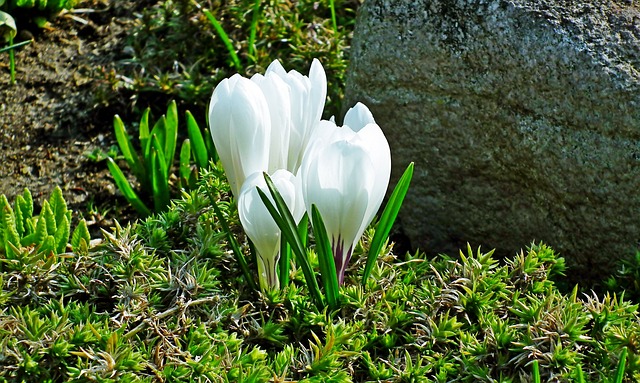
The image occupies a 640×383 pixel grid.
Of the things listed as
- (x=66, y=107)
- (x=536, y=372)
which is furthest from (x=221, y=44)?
(x=536, y=372)

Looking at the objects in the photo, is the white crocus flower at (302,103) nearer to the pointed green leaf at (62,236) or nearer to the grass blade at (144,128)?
the pointed green leaf at (62,236)

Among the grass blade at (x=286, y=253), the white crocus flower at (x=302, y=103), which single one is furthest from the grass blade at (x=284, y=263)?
the white crocus flower at (x=302, y=103)

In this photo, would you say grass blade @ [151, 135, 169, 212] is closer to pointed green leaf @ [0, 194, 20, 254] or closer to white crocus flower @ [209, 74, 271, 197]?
pointed green leaf @ [0, 194, 20, 254]

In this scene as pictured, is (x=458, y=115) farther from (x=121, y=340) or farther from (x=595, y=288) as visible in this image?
(x=121, y=340)

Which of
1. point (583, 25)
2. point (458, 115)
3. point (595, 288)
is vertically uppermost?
point (583, 25)

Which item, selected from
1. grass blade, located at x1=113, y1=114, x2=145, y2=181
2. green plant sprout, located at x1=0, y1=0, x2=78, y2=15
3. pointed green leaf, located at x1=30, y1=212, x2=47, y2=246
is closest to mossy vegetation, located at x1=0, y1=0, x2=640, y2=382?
pointed green leaf, located at x1=30, y1=212, x2=47, y2=246

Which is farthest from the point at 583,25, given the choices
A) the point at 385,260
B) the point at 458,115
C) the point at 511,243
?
the point at 385,260
